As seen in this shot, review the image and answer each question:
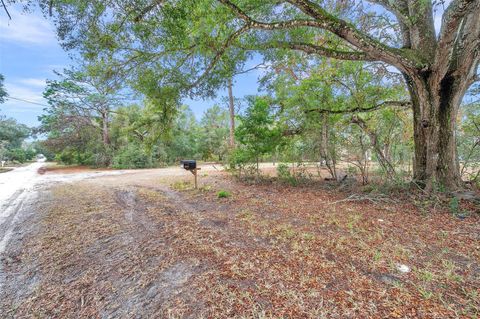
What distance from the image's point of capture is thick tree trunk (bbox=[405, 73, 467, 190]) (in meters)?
3.90

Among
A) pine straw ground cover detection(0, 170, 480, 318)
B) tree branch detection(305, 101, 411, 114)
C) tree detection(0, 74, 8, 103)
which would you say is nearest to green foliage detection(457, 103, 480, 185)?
tree branch detection(305, 101, 411, 114)

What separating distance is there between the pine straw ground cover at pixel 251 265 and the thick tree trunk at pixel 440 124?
0.93 m

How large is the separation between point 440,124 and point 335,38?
281 cm

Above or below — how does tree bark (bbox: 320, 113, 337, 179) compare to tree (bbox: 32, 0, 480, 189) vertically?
below

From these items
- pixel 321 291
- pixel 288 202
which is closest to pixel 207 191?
pixel 288 202

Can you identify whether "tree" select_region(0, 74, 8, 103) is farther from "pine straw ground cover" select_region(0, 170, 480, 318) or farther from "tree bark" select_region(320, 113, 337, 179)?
"tree bark" select_region(320, 113, 337, 179)

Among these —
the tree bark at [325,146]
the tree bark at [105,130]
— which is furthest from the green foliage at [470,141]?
the tree bark at [105,130]

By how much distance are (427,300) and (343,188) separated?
406 cm

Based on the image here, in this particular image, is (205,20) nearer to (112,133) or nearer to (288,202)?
(288,202)

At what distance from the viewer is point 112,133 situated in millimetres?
16938

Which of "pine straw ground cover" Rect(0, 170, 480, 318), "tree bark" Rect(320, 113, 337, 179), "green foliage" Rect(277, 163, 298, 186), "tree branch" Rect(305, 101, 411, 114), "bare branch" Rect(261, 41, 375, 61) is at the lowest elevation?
"pine straw ground cover" Rect(0, 170, 480, 318)

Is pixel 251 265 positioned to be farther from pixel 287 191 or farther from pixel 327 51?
pixel 327 51

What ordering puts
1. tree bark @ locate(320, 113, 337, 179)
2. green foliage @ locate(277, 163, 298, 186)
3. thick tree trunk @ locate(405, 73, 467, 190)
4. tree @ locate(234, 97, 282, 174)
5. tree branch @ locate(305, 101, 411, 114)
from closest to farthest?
1. thick tree trunk @ locate(405, 73, 467, 190)
2. tree branch @ locate(305, 101, 411, 114)
3. tree bark @ locate(320, 113, 337, 179)
4. tree @ locate(234, 97, 282, 174)
5. green foliage @ locate(277, 163, 298, 186)

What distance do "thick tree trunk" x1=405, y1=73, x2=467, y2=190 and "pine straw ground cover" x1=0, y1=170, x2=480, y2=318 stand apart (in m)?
0.93
